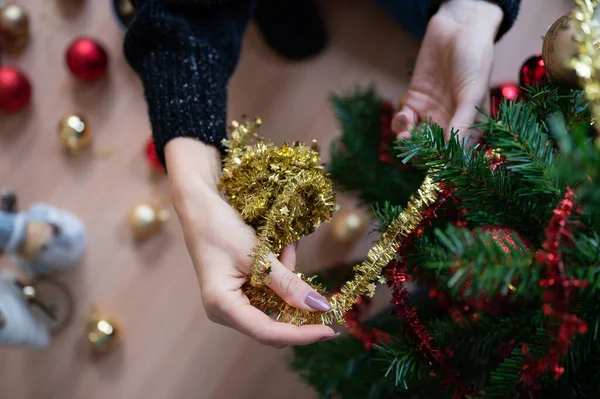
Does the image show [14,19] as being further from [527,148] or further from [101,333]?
[527,148]

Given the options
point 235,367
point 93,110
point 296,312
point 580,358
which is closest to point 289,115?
point 93,110

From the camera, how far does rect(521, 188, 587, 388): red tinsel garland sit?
37 centimetres

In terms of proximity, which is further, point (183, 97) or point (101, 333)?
point (101, 333)

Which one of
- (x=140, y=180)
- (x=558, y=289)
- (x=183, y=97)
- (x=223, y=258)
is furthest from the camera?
(x=140, y=180)

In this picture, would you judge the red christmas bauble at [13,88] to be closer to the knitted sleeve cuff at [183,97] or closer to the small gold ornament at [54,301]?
the small gold ornament at [54,301]

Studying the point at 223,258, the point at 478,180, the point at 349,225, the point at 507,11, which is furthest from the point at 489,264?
the point at 349,225

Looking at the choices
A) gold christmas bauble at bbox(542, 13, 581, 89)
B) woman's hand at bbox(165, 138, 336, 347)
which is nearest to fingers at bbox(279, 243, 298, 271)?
woman's hand at bbox(165, 138, 336, 347)

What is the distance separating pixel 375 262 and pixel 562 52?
29 centimetres

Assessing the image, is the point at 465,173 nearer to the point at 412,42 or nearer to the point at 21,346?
the point at 412,42

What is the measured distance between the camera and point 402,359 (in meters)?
0.57

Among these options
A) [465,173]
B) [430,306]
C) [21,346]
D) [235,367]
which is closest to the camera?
[465,173]

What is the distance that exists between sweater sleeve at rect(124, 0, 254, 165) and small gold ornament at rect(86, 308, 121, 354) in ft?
2.00

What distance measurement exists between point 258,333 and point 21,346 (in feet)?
2.59

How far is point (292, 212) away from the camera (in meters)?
0.58
